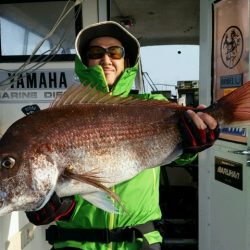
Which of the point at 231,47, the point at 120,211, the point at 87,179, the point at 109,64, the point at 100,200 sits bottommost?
the point at 120,211

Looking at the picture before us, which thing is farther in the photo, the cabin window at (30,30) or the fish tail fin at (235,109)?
the cabin window at (30,30)

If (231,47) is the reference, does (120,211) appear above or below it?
below

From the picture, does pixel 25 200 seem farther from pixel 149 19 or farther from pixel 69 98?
pixel 149 19

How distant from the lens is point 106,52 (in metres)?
2.31

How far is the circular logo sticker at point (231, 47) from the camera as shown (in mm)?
3320

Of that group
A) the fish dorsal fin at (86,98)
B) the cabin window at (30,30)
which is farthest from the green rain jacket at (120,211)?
the cabin window at (30,30)

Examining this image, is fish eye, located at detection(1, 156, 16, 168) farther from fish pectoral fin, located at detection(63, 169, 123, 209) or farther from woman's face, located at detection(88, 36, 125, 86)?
woman's face, located at detection(88, 36, 125, 86)

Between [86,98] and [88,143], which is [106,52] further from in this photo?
[88,143]

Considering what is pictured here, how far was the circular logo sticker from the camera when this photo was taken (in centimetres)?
332

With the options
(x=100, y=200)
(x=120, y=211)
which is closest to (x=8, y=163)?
(x=100, y=200)

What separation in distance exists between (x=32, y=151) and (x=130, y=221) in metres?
0.79

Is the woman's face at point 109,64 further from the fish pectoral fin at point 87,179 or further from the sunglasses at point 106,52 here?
the fish pectoral fin at point 87,179

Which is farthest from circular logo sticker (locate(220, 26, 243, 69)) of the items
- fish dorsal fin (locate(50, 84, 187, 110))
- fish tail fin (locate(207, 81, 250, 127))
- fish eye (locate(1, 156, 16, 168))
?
fish eye (locate(1, 156, 16, 168))

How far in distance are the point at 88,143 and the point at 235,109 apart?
73 cm
